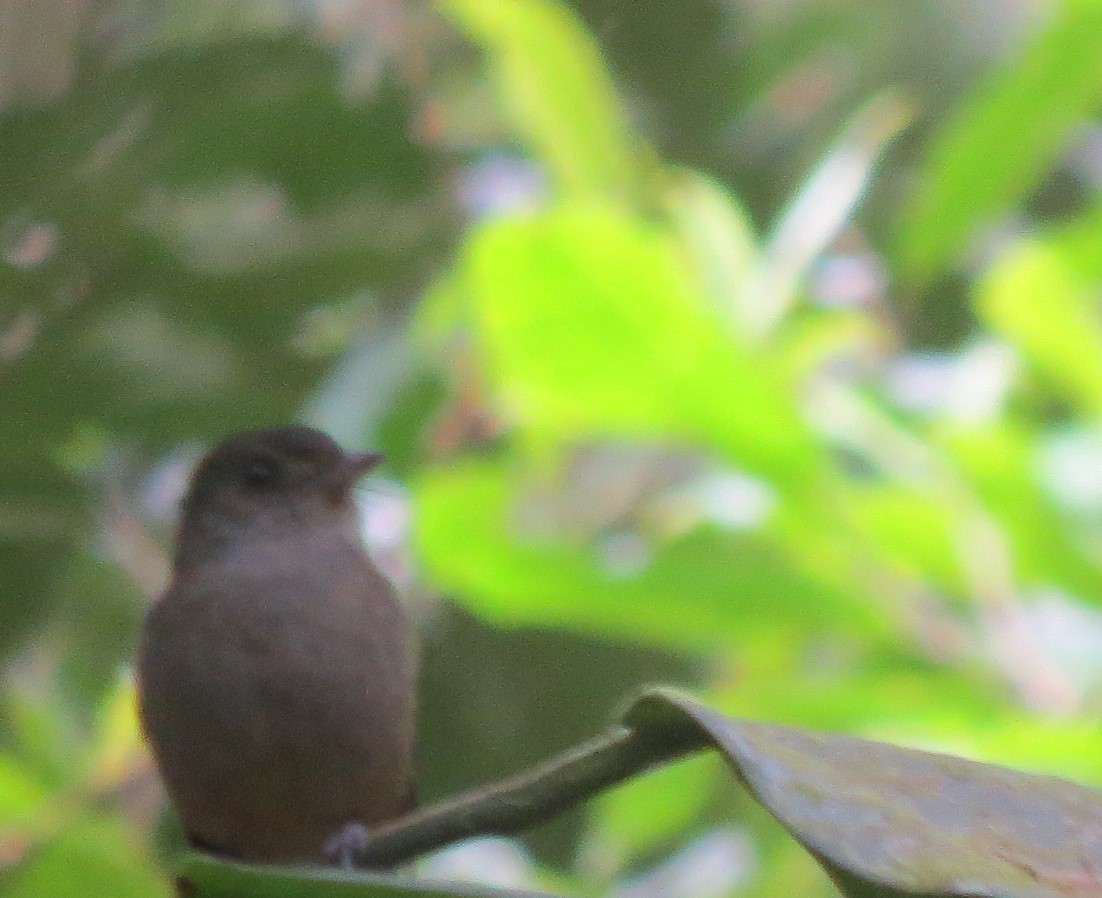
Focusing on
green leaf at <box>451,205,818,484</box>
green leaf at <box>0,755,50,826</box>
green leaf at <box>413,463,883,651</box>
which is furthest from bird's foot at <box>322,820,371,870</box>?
green leaf at <box>451,205,818,484</box>

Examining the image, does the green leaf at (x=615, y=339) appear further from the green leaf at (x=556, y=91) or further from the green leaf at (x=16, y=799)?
the green leaf at (x=16, y=799)

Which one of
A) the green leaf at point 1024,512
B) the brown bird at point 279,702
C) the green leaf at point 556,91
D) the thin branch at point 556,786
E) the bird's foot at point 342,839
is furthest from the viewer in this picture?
the green leaf at point 556,91

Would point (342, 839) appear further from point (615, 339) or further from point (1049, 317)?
point (1049, 317)

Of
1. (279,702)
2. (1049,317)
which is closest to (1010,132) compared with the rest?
(1049,317)

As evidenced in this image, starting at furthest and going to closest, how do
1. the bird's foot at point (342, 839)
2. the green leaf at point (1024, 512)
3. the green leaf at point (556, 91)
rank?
the green leaf at point (556, 91) → the green leaf at point (1024, 512) → the bird's foot at point (342, 839)

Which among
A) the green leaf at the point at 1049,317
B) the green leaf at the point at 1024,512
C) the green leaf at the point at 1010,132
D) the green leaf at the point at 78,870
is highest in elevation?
the green leaf at the point at 1010,132

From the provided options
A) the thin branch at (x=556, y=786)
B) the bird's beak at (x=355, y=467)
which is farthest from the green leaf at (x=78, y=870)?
the thin branch at (x=556, y=786)

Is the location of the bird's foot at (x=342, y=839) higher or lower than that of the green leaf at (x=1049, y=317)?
lower
